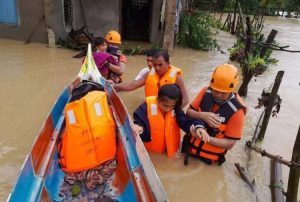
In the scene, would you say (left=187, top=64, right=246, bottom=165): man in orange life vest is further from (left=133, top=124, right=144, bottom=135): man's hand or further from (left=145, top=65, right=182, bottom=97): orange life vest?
(left=145, top=65, right=182, bottom=97): orange life vest

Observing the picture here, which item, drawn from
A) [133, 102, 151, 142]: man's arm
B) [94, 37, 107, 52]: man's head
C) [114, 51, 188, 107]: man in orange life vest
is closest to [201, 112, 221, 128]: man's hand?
[133, 102, 151, 142]: man's arm

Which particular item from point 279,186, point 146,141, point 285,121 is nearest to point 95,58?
point 146,141

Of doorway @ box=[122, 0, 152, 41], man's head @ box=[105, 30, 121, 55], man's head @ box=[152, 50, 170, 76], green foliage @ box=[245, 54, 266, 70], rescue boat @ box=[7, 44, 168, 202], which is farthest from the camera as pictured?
doorway @ box=[122, 0, 152, 41]

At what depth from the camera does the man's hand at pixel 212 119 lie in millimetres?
3189

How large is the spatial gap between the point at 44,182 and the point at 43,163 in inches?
8.0

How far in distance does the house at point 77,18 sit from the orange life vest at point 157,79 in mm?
5687

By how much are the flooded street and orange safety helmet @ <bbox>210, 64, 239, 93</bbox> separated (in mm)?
1055

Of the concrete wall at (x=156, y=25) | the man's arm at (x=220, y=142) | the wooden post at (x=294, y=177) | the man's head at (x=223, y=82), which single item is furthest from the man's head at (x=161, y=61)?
the concrete wall at (x=156, y=25)

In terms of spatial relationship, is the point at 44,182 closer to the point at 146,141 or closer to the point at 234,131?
the point at 146,141

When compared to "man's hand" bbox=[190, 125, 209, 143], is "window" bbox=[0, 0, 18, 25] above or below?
above

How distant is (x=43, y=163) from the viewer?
9.66 ft

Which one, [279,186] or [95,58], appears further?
A: [95,58]

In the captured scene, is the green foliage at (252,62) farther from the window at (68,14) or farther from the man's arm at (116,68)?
the window at (68,14)

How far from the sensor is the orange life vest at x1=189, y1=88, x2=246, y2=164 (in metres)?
3.30
